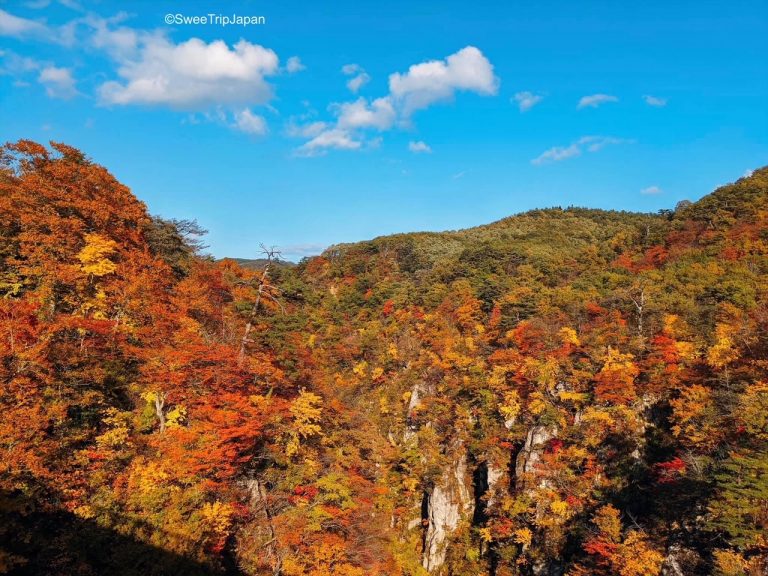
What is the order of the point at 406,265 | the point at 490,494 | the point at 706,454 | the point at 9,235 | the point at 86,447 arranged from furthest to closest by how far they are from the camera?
the point at 406,265, the point at 490,494, the point at 9,235, the point at 706,454, the point at 86,447

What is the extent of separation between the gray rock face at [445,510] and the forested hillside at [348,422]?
135 mm

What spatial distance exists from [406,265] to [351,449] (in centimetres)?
5420

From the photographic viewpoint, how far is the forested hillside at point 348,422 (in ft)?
50.5

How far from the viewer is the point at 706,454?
65.4ft

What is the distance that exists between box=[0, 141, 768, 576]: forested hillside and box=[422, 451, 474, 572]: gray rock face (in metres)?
0.13

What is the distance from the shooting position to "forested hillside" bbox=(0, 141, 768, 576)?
15391mm

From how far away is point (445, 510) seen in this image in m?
30.7

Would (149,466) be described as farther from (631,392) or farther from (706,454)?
(631,392)

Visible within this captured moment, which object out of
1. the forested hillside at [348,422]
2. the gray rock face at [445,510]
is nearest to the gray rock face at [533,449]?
the forested hillside at [348,422]

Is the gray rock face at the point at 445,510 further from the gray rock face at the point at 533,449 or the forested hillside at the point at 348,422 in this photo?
the gray rock face at the point at 533,449

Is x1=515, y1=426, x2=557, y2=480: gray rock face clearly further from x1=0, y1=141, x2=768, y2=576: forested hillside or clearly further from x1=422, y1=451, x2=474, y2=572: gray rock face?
x1=422, y1=451, x2=474, y2=572: gray rock face

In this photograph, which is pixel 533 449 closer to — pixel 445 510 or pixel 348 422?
pixel 445 510

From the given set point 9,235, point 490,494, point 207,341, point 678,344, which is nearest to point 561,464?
point 490,494

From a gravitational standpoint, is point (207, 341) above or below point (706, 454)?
above
